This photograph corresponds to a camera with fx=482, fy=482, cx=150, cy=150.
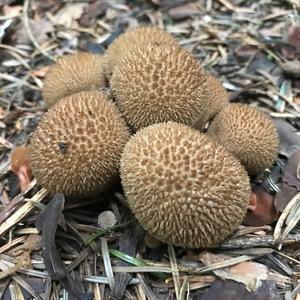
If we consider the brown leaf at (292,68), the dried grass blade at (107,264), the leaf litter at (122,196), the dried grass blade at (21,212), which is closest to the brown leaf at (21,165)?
the leaf litter at (122,196)

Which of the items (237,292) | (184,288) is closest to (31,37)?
(184,288)

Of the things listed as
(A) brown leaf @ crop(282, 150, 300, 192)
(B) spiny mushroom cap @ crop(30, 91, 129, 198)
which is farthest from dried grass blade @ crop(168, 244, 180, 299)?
(A) brown leaf @ crop(282, 150, 300, 192)

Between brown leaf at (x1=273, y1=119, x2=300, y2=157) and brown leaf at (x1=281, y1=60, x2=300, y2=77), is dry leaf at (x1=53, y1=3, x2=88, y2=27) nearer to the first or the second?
brown leaf at (x1=281, y1=60, x2=300, y2=77)

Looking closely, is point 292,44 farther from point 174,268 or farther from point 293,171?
point 174,268

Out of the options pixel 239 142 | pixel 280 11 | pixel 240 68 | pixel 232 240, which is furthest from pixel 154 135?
pixel 280 11

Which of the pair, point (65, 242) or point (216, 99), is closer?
point (65, 242)

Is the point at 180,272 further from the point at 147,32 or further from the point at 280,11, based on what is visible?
the point at 280,11
